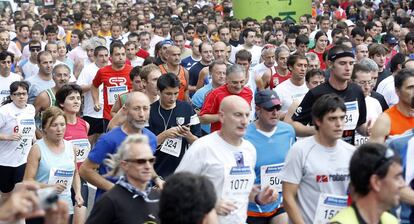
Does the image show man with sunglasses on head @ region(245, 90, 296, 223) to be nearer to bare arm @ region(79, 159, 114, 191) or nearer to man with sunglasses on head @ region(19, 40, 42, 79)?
bare arm @ region(79, 159, 114, 191)

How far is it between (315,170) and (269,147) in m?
1.01

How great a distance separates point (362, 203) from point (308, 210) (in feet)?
5.32

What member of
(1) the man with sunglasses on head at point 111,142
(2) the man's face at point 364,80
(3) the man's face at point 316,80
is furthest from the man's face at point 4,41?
(1) the man with sunglasses on head at point 111,142

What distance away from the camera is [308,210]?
19.8 ft

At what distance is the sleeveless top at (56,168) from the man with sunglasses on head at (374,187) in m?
3.58

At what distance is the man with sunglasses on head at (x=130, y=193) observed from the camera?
503cm

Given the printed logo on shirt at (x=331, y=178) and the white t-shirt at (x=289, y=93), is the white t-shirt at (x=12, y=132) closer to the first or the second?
the white t-shirt at (x=289, y=93)

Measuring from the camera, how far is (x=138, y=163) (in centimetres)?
510

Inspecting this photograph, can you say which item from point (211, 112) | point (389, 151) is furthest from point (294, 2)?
point (389, 151)

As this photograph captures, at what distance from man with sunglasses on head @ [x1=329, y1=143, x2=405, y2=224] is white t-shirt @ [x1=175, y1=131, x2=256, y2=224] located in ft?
5.43

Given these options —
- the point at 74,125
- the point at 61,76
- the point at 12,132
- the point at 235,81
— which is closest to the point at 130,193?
the point at 74,125

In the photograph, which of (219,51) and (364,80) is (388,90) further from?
(219,51)

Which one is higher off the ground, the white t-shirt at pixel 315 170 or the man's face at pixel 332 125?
the man's face at pixel 332 125

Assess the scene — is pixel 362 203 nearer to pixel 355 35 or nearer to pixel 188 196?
pixel 188 196
